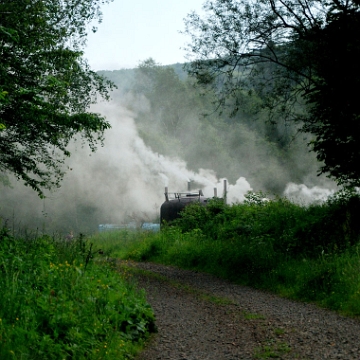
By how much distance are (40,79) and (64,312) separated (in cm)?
1036

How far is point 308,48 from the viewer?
599 inches

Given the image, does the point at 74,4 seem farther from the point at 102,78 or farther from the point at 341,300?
the point at 341,300

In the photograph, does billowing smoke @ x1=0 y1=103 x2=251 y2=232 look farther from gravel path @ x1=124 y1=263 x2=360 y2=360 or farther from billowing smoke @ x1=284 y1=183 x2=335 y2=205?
gravel path @ x1=124 y1=263 x2=360 y2=360

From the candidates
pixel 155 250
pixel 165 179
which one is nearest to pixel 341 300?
pixel 155 250

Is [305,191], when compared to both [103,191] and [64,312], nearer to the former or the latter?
[103,191]

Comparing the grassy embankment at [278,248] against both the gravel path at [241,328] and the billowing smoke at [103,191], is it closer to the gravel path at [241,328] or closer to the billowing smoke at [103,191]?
the gravel path at [241,328]

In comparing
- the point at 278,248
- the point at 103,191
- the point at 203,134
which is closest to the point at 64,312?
the point at 278,248

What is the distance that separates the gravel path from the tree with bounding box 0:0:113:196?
509 centimetres

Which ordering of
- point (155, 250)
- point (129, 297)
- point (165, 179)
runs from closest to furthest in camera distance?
point (129, 297) → point (155, 250) → point (165, 179)

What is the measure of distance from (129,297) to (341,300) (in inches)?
155

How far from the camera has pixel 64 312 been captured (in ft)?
19.8

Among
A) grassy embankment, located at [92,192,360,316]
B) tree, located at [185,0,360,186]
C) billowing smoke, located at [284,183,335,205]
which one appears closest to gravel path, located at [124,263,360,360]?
grassy embankment, located at [92,192,360,316]

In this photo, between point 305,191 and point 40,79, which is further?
point 305,191

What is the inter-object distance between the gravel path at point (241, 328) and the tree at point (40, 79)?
16.7 ft
